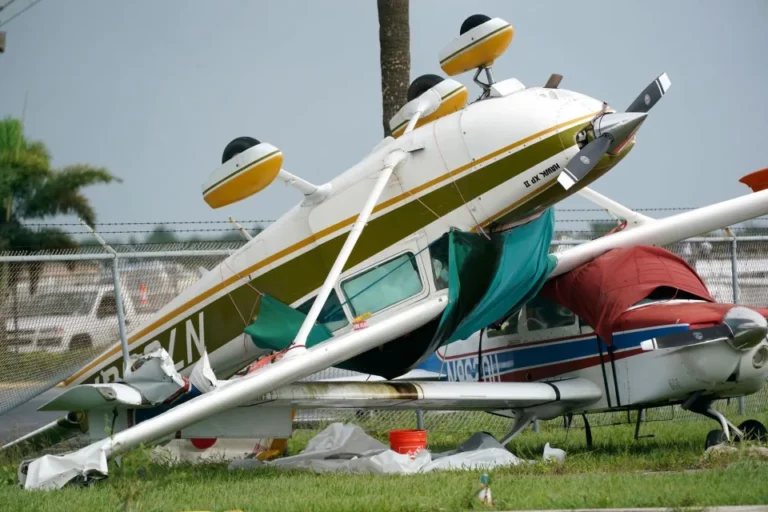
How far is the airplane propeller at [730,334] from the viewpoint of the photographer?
9.71 metres

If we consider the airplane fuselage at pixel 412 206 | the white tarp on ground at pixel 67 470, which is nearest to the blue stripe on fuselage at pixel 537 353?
the airplane fuselage at pixel 412 206

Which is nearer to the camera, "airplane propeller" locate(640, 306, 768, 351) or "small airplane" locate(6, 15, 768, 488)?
"small airplane" locate(6, 15, 768, 488)

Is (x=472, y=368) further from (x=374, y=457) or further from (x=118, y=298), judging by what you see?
(x=118, y=298)

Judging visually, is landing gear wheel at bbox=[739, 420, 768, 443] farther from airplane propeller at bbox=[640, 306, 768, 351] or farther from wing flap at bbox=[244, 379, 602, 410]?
wing flap at bbox=[244, 379, 602, 410]

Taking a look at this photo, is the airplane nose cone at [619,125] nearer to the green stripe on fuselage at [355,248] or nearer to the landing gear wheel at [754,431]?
the green stripe on fuselage at [355,248]

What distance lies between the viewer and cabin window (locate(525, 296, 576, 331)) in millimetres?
11523

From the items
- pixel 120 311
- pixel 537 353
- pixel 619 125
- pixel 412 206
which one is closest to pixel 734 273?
pixel 537 353

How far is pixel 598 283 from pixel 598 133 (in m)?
1.89

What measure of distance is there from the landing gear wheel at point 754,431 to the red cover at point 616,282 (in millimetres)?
1306

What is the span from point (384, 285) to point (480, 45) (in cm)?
274

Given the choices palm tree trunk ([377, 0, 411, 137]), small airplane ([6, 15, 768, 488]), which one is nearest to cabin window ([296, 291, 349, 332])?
small airplane ([6, 15, 768, 488])

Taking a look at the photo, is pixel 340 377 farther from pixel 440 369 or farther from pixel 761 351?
pixel 761 351

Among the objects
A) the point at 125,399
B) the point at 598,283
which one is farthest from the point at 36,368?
the point at 598,283

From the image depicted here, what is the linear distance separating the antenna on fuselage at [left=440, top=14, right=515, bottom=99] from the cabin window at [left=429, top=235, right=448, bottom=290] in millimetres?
1796
